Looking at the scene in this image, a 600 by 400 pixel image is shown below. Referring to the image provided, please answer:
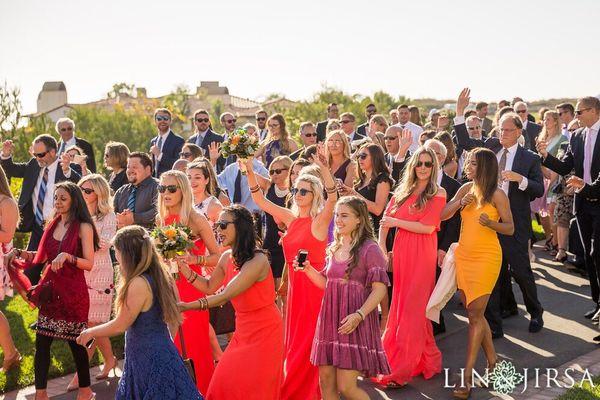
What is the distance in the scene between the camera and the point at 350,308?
629 centimetres

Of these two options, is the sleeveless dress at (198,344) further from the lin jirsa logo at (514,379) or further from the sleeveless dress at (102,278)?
the lin jirsa logo at (514,379)

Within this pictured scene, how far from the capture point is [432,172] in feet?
26.2

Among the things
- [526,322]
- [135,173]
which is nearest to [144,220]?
[135,173]

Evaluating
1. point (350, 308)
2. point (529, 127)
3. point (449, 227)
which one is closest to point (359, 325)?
point (350, 308)

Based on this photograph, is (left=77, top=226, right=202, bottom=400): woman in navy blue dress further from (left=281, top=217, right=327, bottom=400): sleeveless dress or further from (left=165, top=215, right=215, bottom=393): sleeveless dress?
(left=281, top=217, right=327, bottom=400): sleeveless dress

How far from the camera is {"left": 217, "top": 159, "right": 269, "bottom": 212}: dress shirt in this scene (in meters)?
11.0

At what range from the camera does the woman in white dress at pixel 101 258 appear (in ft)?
27.1

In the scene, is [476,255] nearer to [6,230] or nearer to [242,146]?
[242,146]

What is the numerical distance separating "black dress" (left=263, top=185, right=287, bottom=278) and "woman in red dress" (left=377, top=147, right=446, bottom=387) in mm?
1754

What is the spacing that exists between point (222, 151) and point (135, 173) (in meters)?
1.25

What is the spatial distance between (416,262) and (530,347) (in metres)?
1.81

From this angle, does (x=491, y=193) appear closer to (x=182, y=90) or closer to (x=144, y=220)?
(x=144, y=220)

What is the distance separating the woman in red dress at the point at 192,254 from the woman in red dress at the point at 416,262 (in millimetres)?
1840

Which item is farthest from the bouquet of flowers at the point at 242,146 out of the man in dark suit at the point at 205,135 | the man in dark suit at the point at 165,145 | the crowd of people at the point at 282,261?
the man in dark suit at the point at 205,135
